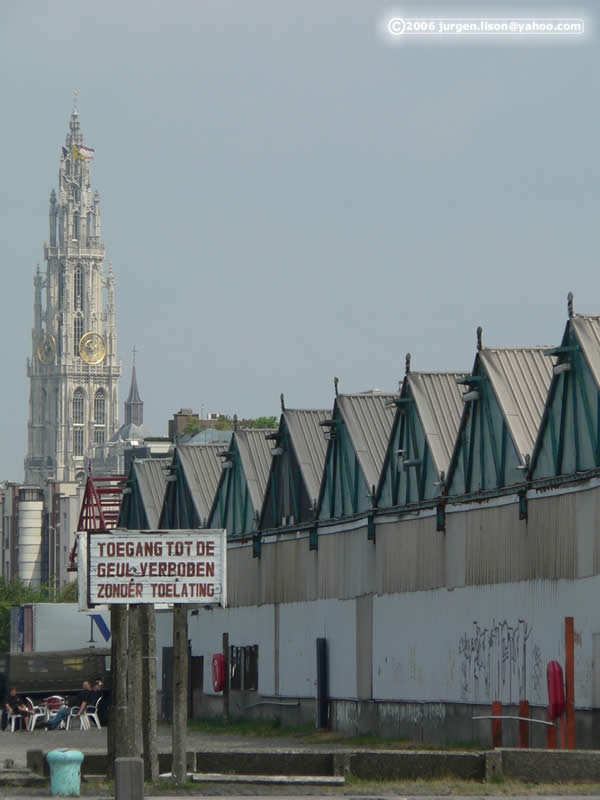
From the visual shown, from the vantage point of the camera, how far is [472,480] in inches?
1785

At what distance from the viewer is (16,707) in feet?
200

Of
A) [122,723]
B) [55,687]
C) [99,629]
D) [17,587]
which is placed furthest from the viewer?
[17,587]

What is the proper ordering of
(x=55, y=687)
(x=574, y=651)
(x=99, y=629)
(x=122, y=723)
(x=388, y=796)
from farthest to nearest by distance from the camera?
1. (x=99, y=629)
2. (x=55, y=687)
3. (x=574, y=651)
4. (x=122, y=723)
5. (x=388, y=796)

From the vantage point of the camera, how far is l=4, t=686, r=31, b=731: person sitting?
6094 centimetres

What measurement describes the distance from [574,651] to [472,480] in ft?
28.4

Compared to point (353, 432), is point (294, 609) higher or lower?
lower

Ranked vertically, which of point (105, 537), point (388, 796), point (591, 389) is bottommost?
point (388, 796)

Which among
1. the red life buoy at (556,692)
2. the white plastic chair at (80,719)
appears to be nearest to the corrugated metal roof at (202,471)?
the white plastic chair at (80,719)

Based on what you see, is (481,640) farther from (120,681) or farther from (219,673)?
(219,673)

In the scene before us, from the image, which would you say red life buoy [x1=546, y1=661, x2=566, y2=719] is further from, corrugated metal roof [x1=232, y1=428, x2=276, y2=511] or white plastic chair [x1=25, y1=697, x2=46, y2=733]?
corrugated metal roof [x1=232, y1=428, x2=276, y2=511]

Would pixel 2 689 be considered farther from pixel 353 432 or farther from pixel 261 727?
pixel 353 432

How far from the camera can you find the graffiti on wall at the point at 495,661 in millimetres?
40447

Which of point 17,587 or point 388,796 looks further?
point 17,587

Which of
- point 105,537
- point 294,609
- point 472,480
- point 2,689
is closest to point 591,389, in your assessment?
point 472,480
